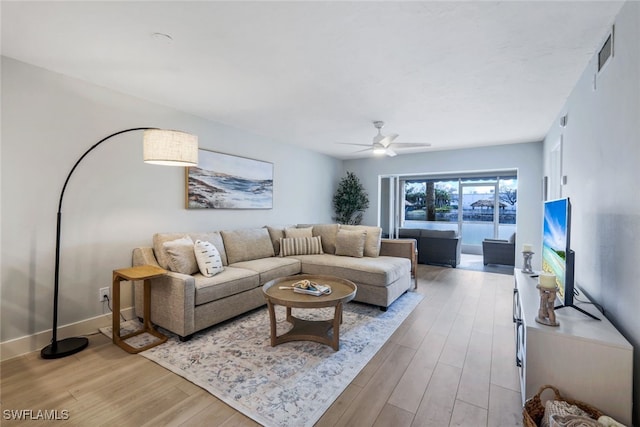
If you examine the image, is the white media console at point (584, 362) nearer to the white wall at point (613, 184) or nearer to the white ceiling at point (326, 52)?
the white wall at point (613, 184)

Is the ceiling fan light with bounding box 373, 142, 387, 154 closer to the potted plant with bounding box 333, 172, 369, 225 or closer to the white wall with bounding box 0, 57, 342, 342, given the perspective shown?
the white wall with bounding box 0, 57, 342, 342

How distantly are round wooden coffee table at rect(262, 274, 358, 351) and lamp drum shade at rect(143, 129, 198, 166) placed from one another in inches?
53.9

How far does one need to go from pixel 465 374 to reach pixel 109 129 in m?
3.95

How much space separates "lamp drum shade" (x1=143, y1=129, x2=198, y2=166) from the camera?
7.54 feet

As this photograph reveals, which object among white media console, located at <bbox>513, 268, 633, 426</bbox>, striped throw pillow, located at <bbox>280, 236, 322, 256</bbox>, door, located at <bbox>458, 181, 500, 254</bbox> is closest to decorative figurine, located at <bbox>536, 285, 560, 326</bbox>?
white media console, located at <bbox>513, 268, 633, 426</bbox>

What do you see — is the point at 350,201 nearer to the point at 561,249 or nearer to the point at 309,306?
the point at 309,306

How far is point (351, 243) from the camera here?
413 cm

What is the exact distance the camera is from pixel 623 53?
5.26 feet

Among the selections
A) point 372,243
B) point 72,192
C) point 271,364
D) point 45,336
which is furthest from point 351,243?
point 45,336

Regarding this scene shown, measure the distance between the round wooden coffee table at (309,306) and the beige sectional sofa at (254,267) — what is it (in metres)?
0.53

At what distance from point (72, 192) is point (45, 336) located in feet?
4.29

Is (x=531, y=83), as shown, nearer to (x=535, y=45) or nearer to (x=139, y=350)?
(x=535, y=45)

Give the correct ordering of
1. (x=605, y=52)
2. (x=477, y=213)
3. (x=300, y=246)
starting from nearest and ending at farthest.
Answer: (x=605, y=52) → (x=300, y=246) → (x=477, y=213)

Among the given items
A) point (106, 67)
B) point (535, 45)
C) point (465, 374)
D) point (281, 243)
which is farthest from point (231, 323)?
point (535, 45)
